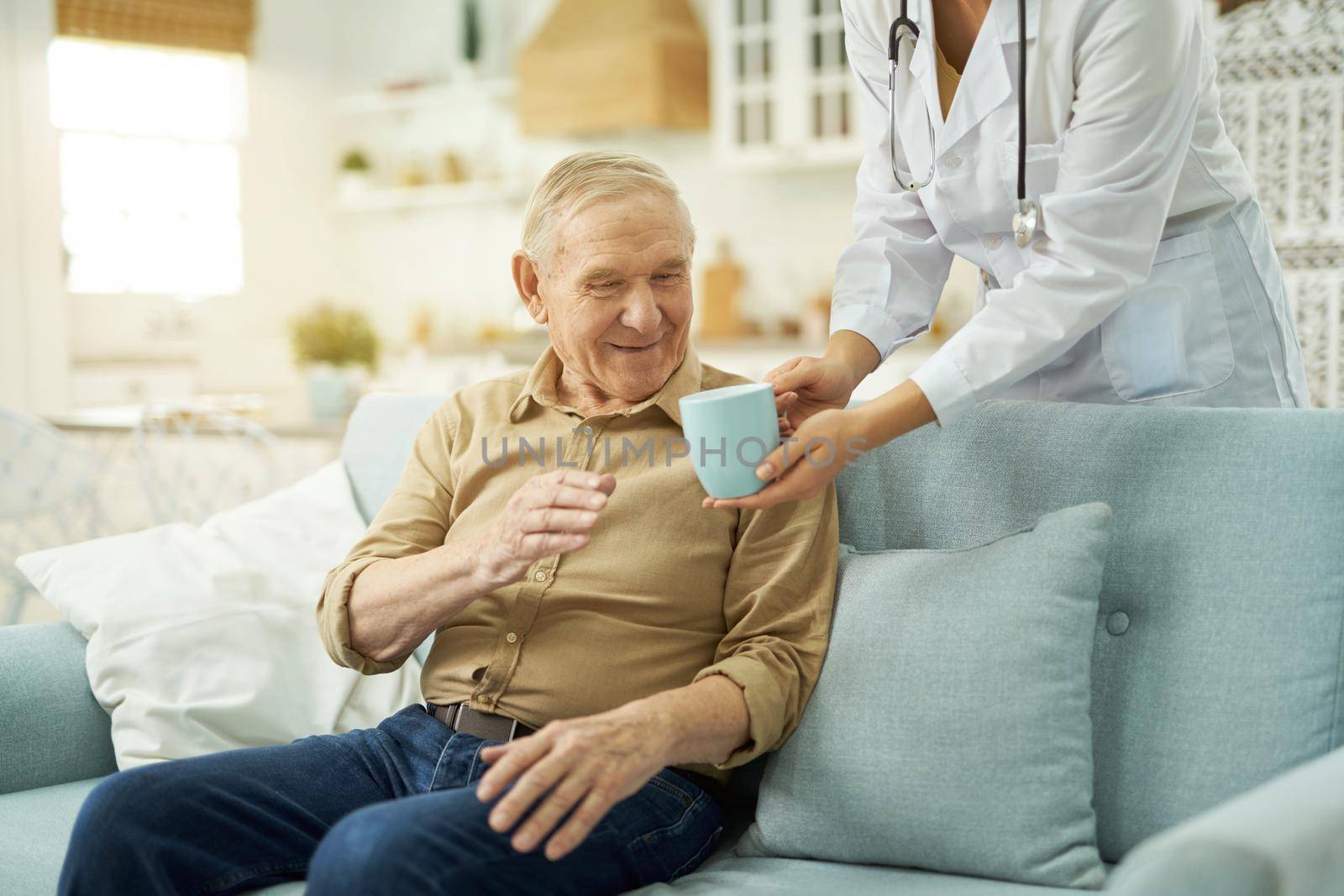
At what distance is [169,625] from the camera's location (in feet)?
5.87

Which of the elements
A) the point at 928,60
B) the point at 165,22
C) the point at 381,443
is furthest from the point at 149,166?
the point at 928,60

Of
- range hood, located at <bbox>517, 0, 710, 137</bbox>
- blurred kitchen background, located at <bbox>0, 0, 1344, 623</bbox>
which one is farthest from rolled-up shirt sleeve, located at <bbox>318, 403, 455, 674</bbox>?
range hood, located at <bbox>517, 0, 710, 137</bbox>

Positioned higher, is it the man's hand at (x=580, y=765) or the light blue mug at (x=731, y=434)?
the light blue mug at (x=731, y=434)

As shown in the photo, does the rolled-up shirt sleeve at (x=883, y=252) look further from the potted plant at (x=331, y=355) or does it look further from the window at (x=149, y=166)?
the window at (x=149, y=166)

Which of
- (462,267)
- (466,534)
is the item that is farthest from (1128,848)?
(462,267)

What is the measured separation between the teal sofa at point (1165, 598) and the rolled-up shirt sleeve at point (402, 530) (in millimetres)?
405

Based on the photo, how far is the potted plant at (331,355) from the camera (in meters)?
3.83

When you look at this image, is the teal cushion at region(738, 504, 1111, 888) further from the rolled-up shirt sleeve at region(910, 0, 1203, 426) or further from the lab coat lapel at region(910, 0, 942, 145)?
the lab coat lapel at region(910, 0, 942, 145)

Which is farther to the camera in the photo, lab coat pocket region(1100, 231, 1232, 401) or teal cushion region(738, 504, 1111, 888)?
lab coat pocket region(1100, 231, 1232, 401)

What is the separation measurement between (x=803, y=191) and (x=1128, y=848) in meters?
4.75

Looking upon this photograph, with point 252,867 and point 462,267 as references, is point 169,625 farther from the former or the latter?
point 462,267

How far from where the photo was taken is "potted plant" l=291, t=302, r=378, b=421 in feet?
12.6

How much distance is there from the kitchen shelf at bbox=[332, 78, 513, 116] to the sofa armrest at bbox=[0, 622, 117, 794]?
5.15 meters

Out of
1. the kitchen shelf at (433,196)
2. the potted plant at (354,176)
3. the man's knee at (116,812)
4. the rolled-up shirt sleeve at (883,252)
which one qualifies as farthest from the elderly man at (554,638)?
the potted plant at (354,176)
